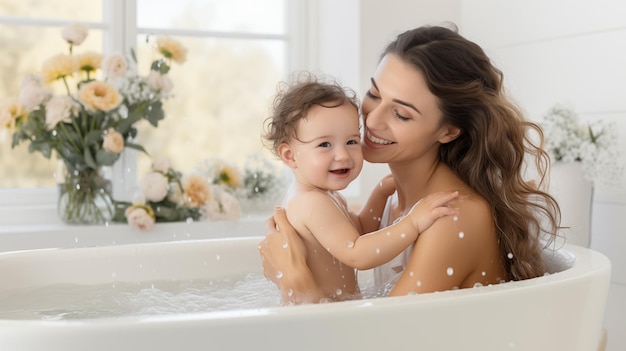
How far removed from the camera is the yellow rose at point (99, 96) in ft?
8.46

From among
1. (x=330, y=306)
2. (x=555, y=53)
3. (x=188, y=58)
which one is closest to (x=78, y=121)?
(x=188, y=58)

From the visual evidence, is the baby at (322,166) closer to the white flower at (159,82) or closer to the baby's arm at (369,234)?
the baby's arm at (369,234)

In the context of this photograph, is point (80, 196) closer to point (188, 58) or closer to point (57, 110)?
point (57, 110)

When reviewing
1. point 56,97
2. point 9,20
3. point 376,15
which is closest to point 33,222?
point 56,97

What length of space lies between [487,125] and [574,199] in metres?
1.03

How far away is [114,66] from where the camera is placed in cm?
264

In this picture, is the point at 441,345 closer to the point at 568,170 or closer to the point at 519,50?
the point at 568,170

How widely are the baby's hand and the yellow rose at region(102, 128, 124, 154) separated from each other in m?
1.37

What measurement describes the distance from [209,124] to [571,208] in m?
1.46

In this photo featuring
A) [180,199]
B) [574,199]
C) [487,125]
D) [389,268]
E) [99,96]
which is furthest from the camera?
[180,199]

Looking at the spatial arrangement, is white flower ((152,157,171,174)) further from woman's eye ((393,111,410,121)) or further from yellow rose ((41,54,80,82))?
woman's eye ((393,111,410,121))

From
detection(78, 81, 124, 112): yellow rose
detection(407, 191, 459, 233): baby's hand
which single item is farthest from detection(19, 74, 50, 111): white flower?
detection(407, 191, 459, 233): baby's hand

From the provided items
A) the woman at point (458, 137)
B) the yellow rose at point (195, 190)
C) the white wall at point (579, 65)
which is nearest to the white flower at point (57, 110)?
the yellow rose at point (195, 190)

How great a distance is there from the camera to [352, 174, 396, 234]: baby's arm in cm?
189
